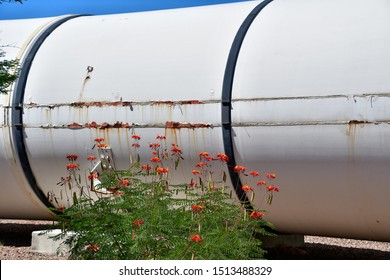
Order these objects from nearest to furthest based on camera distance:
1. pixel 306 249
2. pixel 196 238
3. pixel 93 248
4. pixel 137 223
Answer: pixel 196 238 → pixel 137 223 → pixel 93 248 → pixel 306 249

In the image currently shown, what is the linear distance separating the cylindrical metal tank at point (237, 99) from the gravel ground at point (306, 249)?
545mm

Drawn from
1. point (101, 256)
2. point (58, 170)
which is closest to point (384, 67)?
point (101, 256)

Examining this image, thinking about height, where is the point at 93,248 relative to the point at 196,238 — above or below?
below

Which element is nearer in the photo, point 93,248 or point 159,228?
point 159,228

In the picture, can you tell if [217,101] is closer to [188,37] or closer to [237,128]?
[237,128]

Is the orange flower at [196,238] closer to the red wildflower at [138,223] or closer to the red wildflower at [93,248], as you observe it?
the red wildflower at [138,223]

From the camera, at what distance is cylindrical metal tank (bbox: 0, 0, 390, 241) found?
6656 mm

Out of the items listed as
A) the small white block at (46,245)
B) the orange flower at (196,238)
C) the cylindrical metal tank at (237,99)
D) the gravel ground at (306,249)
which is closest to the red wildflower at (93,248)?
the orange flower at (196,238)

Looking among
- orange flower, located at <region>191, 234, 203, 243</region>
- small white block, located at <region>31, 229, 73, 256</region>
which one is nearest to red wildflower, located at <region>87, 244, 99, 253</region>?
orange flower, located at <region>191, 234, 203, 243</region>

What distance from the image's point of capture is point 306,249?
9125mm

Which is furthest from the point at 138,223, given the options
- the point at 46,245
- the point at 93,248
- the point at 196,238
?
the point at 46,245

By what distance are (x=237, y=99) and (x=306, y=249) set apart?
277cm

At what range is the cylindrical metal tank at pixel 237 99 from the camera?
666 cm

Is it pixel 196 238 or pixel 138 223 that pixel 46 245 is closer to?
pixel 138 223
